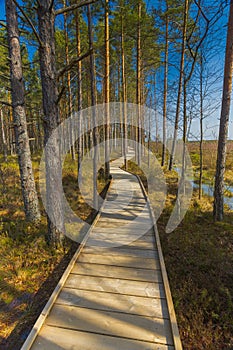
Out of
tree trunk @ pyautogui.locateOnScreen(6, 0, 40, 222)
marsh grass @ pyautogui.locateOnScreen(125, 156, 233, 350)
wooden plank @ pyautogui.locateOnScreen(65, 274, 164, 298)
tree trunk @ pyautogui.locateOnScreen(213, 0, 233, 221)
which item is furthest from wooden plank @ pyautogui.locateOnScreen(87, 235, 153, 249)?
tree trunk @ pyautogui.locateOnScreen(213, 0, 233, 221)

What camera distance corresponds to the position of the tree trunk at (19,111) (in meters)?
4.10

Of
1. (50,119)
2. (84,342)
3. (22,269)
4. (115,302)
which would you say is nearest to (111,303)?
(115,302)

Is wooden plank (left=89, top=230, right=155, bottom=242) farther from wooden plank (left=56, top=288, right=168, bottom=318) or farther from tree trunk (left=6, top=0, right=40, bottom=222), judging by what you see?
tree trunk (left=6, top=0, right=40, bottom=222)

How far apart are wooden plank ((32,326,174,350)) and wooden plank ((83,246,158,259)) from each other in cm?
147

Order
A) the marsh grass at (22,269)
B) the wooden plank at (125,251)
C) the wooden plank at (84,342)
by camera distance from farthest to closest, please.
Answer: the wooden plank at (125,251) < the marsh grass at (22,269) < the wooden plank at (84,342)

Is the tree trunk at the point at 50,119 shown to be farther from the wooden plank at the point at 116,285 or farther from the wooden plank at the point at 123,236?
the wooden plank at the point at 116,285

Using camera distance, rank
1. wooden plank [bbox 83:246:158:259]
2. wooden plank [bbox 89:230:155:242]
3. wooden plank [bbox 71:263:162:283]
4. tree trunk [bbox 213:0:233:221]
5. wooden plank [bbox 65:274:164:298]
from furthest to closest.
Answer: tree trunk [bbox 213:0:233:221] < wooden plank [bbox 89:230:155:242] < wooden plank [bbox 83:246:158:259] < wooden plank [bbox 71:263:162:283] < wooden plank [bbox 65:274:164:298]

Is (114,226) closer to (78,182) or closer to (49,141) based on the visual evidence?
(49,141)

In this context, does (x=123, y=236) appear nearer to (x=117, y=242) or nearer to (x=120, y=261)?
(x=117, y=242)

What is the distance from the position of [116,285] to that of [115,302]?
287 mm

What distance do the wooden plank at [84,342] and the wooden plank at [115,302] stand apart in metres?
0.32

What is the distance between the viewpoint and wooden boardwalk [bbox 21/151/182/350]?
6.06ft

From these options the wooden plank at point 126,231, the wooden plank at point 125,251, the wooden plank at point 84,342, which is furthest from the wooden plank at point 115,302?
the wooden plank at point 126,231

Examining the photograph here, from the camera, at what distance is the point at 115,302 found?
2.30 meters
